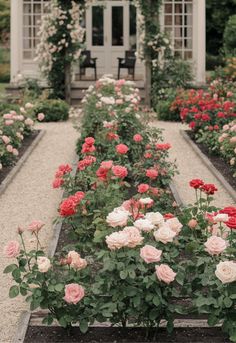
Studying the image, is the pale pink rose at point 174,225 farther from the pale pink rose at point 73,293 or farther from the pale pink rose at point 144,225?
the pale pink rose at point 73,293

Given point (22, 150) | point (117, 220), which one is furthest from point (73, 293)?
point (22, 150)

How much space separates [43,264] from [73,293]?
25cm

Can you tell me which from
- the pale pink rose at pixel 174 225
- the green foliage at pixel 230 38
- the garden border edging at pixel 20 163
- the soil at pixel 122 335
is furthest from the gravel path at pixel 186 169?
the green foliage at pixel 230 38

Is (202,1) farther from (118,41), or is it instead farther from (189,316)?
(189,316)

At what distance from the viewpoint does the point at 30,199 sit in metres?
9.74

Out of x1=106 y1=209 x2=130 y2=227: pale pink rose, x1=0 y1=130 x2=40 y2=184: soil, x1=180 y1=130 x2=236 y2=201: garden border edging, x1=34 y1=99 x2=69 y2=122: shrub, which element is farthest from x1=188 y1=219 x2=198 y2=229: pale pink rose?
x1=34 y1=99 x2=69 y2=122: shrub

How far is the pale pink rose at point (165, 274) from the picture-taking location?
4703 millimetres

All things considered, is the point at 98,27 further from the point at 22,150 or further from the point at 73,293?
the point at 73,293

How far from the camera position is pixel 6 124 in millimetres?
11922

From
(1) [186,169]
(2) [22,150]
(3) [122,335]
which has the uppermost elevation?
(2) [22,150]

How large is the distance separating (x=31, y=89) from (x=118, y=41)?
14.6 ft

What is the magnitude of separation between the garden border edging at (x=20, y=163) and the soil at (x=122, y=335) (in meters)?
4.82

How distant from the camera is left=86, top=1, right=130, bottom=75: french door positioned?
22844 millimetres

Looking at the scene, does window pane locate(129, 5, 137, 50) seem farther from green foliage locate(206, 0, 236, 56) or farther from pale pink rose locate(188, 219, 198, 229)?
pale pink rose locate(188, 219, 198, 229)
